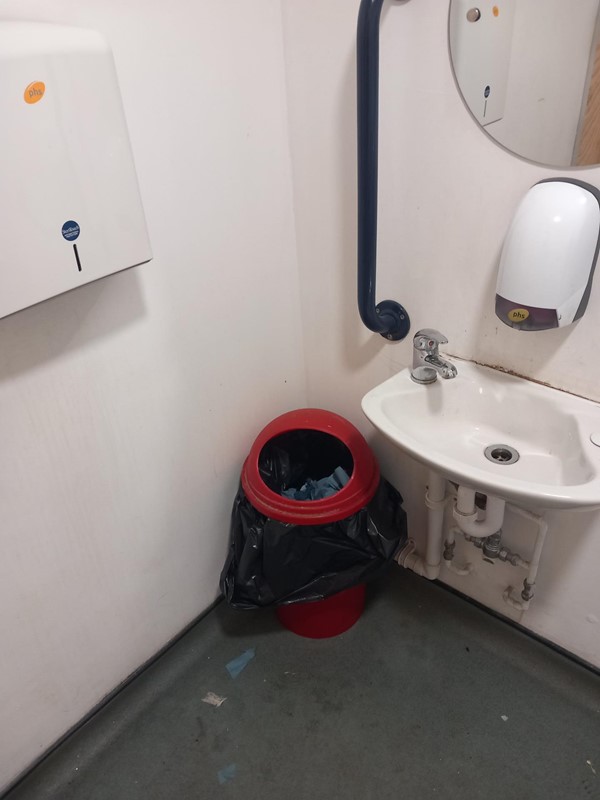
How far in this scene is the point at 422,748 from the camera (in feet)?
4.39

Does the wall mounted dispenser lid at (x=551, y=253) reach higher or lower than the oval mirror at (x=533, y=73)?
lower

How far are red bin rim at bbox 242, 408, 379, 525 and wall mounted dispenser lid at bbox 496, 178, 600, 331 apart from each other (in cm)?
54

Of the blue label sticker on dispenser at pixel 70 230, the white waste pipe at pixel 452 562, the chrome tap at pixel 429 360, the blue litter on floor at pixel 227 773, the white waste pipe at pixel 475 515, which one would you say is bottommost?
the blue litter on floor at pixel 227 773

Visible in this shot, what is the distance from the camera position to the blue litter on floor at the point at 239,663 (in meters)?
1.51

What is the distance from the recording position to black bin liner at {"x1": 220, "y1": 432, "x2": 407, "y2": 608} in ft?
4.44

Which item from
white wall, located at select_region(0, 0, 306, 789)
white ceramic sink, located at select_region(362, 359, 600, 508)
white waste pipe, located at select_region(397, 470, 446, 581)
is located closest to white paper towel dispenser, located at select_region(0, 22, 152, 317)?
white wall, located at select_region(0, 0, 306, 789)

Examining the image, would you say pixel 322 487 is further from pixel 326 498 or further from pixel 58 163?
pixel 58 163

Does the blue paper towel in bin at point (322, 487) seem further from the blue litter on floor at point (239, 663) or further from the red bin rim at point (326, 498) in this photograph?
the blue litter on floor at point (239, 663)

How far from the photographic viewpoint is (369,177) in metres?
1.13

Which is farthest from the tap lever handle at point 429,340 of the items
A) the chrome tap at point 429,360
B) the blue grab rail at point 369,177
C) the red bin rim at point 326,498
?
the red bin rim at point 326,498

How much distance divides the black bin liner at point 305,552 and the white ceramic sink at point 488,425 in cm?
27

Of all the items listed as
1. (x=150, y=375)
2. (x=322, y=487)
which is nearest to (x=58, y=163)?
(x=150, y=375)

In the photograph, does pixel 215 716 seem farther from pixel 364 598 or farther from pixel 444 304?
pixel 444 304

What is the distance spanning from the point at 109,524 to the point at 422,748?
865 millimetres
